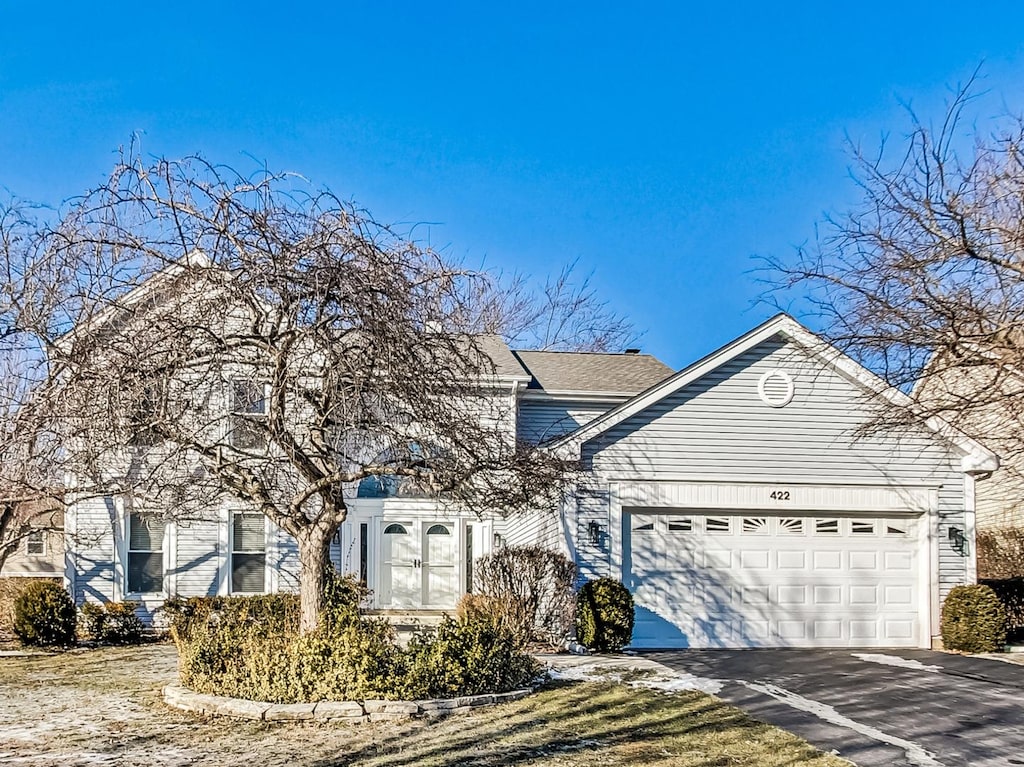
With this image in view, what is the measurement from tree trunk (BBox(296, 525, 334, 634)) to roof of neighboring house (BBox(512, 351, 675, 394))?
10.2 meters

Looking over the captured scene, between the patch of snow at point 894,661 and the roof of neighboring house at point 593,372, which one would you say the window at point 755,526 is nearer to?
the patch of snow at point 894,661

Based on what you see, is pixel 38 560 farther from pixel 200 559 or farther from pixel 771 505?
pixel 771 505

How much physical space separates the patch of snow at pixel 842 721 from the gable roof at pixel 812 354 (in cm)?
496

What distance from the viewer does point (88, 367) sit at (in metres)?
9.35

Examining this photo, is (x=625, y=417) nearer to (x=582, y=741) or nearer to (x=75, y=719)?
(x=582, y=741)

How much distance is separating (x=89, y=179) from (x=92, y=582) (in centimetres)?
1214

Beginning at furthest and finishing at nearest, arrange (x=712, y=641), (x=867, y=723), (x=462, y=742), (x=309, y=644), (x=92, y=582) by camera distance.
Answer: (x=92, y=582) < (x=712, y=641) < (x=309, y=644) < (x=867, y=723) < (x=462, y=742)

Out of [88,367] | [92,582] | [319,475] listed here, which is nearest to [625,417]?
[319,475]

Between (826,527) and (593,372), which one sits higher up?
(593,372)

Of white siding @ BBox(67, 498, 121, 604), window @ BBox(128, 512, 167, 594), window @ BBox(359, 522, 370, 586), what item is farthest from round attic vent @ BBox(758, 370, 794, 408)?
white siding @ BBox(67, 498, 121, 604)

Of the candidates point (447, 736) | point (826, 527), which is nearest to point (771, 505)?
point (826, 527)

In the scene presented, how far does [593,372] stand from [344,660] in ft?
42.4

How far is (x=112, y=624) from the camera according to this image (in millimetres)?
18453

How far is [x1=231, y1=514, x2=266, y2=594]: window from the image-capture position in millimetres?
19797
